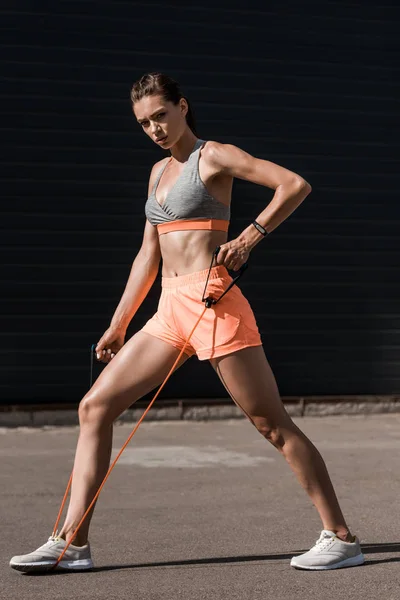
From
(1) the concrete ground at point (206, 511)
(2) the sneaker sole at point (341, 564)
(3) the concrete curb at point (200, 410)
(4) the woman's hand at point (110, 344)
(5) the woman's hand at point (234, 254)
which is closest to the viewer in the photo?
(5) the woman's hand at point (234, 254)

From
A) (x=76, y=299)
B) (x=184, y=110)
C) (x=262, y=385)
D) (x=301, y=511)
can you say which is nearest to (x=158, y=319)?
(x=262, y=385)

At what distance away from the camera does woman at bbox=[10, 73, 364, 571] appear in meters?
5.16

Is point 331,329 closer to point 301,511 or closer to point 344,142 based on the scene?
point 344,142

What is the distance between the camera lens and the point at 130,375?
522 centimetres

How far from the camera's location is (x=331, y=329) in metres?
10.5

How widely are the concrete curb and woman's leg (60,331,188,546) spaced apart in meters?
4.60

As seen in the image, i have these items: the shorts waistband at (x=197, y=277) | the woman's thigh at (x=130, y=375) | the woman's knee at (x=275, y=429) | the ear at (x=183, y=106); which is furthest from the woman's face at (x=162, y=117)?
the woman's knee at (x=275, y=429)

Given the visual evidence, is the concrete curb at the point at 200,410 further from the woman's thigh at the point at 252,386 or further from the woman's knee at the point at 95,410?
the woman's thigh at the point at 252,386

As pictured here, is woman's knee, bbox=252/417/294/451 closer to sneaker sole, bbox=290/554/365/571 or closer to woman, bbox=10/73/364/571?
woman, bbox=10/73/364/571

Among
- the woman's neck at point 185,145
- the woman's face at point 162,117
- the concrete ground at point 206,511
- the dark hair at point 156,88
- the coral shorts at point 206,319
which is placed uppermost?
the dark hair at point 156,88

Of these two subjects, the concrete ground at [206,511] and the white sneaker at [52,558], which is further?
the white sneaker at [52,558]

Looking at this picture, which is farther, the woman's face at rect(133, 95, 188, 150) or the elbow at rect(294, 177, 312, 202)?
the woman's face at rect(133, 95, 188, 150)

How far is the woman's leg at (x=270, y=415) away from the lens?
202 inches

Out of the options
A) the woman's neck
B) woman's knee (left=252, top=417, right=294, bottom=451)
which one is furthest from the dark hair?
woman's knee (left=252, top=417, right=294, bottom=451)
